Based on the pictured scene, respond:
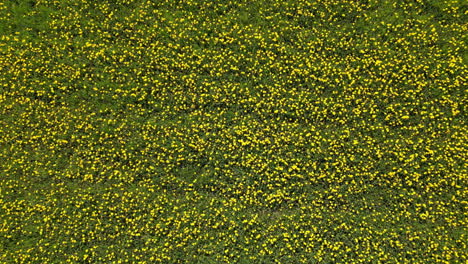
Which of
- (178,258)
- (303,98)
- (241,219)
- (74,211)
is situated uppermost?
(303,98)

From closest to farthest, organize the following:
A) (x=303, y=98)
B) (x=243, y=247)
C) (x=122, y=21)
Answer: (x=243, y=247) → (x=303, y=98) → (x=122, y=21)

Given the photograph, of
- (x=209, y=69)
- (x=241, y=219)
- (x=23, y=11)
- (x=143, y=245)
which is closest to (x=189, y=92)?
(x=209, y=69)

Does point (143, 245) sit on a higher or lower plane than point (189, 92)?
lower

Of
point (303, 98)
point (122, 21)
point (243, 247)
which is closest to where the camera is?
point (243, 247)

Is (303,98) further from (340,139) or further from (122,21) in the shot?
(122,21)

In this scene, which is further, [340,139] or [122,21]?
[122,21]

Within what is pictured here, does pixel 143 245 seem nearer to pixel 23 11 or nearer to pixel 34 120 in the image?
pixel 34 120

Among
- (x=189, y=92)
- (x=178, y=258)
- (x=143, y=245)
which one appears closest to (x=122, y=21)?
(x=189, y=92)
